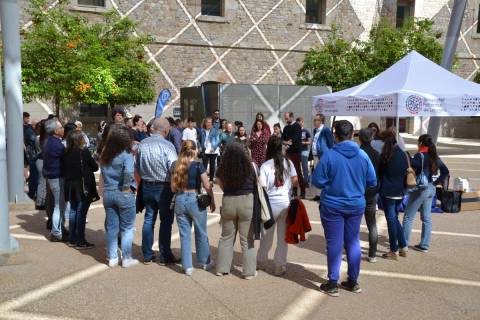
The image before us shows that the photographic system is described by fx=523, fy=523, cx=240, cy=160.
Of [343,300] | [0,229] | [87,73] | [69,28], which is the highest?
[69,28]

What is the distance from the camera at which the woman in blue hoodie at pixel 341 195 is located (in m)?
5.52

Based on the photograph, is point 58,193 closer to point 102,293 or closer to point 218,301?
point 102,293

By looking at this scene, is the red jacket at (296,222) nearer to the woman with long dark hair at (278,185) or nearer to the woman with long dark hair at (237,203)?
the woman with long dark hair at (278,185)

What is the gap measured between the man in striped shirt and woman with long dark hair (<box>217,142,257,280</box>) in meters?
0.81

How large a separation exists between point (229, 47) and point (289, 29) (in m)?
3.43

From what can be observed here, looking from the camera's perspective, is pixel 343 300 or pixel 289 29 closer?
pixel 343 300

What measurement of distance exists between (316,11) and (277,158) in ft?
74.8

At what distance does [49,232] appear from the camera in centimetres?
832

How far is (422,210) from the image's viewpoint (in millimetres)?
7480

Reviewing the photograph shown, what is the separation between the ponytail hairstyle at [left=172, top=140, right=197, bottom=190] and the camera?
609 centimetres

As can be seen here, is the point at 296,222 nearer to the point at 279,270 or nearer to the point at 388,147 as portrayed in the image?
the point at 279,270

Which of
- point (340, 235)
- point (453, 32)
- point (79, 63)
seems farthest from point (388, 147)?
point (79, 63)

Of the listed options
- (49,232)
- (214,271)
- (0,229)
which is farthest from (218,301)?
(49,232)

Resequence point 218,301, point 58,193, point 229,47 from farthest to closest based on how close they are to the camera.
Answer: point 229,47 < point 58,193 < point 218,301
